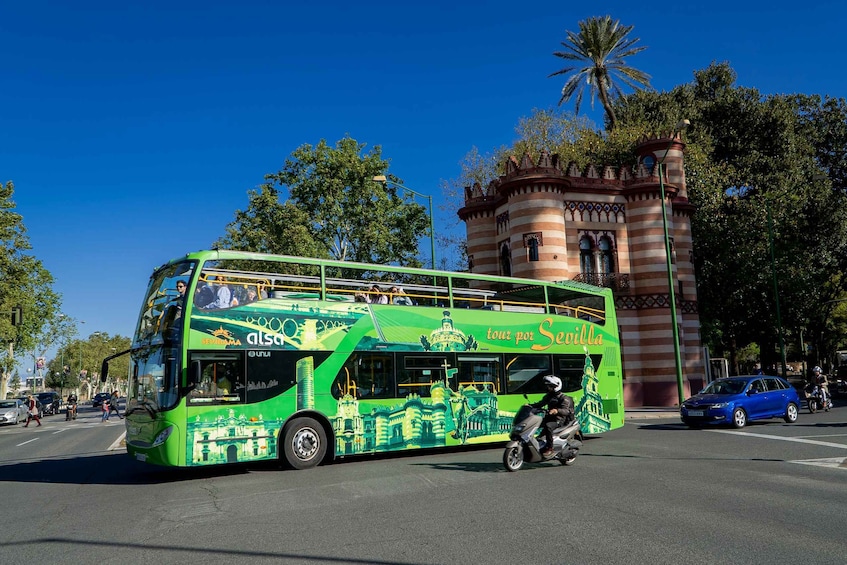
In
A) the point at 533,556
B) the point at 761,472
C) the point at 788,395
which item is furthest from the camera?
the point at 788,395

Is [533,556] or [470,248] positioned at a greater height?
[470,248]

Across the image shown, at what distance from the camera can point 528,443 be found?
11133 mm

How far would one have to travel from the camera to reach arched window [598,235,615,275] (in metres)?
29.6

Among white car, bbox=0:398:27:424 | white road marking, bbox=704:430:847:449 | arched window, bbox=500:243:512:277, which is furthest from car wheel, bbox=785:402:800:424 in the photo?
white car, bbox=0:398:27:424

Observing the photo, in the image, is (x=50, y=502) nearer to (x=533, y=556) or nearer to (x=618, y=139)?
(x=533, y=556)

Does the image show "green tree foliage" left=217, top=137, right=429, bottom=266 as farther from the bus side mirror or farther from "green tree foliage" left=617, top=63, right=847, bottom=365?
the bus side mirror

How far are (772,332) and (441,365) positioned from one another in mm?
36787

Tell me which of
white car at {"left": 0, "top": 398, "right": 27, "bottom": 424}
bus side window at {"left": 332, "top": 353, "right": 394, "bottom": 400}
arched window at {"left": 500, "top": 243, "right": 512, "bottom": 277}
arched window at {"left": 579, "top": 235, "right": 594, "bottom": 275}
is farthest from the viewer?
white car at {"left": 0, "top": 398, "right": 27, "bottom": 424}

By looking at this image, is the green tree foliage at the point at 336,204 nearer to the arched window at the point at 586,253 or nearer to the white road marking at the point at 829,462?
the arched window at the point at 586,253

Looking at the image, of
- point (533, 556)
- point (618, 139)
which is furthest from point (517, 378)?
point (618, 139)

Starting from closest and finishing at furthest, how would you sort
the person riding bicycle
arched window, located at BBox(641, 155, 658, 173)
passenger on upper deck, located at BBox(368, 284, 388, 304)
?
the person riding bicycle
passenger on upper deck, located at BBox(368, 284, 388, 304)
arched window, located at BBox(641, 155, 658, 173)

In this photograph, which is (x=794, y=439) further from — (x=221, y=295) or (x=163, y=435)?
(x=163, y=435)

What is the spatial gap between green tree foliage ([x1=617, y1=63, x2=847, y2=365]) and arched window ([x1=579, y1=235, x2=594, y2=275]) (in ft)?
32.9

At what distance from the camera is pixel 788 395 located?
19406 millimetres
